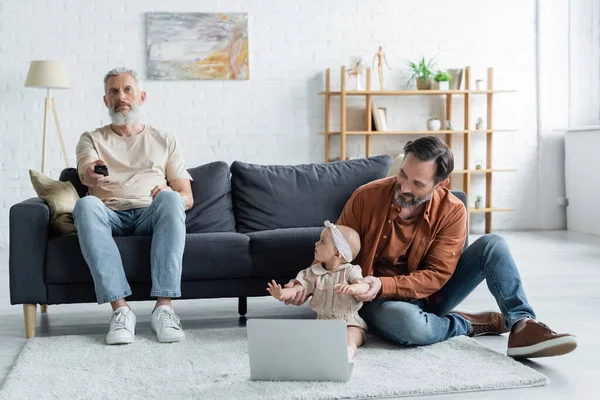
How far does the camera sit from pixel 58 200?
3367 millimetres

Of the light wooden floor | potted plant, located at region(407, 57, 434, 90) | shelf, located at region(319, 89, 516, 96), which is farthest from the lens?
potted plant, located at region(407, 57, 434, 90)

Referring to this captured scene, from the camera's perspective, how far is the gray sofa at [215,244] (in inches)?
127

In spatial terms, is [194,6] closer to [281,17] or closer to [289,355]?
[281,17]

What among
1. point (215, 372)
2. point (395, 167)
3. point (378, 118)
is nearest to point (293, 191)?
point (395, 167)

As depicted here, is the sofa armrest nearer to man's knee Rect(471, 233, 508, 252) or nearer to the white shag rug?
the white shag rug

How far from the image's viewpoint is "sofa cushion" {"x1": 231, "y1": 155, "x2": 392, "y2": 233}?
12.5 feet

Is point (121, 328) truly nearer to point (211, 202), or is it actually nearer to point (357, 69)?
point (211, 202)

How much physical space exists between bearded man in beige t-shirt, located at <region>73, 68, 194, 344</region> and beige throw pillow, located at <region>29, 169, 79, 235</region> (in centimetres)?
10

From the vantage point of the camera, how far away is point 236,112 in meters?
6.87

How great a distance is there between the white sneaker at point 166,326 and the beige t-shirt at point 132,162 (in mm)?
531

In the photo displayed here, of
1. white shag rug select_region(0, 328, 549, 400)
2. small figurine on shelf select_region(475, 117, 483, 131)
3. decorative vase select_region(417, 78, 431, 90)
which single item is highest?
decorative vase select_region(417, 78, 431, 90)

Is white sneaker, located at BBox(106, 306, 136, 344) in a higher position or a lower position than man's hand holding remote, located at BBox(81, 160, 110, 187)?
lower

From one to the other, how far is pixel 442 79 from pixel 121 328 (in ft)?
14.8

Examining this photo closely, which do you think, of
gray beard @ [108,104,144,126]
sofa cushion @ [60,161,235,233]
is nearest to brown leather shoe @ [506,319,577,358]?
sofa cushion @ [60,161,235,233]
